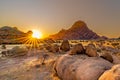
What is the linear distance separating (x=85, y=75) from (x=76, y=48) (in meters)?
5.09

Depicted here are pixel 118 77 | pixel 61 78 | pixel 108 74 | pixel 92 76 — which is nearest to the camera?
pixel 118 77

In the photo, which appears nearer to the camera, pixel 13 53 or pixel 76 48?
pixel 76 48

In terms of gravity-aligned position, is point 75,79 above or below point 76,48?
below

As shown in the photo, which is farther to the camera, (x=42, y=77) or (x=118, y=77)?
(x=42, y=77)

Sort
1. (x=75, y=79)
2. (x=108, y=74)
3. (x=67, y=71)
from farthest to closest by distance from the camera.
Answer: (x=67, y=71) < (x=75, y=79) < (x=108, y=74)

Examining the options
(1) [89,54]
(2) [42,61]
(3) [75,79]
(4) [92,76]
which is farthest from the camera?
(2) [42,61]

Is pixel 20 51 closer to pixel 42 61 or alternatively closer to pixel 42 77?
pixel 42 61

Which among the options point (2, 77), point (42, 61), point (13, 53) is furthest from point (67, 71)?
point (13, 53)

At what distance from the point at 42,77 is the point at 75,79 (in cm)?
422

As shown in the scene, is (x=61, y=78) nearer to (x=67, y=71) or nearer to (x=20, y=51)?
(x=67, y=71)

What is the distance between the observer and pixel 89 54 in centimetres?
1208

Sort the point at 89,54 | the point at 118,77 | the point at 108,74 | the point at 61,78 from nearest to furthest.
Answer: the point at 118,77 < the point at 108,74 < the point at 61,78 < the point at 89,54

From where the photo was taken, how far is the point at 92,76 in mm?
7234

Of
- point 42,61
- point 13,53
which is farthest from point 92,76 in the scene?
point 13,53
